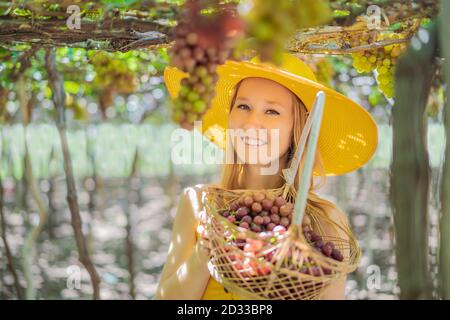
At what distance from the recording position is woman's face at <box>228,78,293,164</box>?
2115mm

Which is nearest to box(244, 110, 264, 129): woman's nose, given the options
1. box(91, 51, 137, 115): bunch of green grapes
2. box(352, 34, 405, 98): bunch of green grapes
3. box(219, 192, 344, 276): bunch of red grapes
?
box(219, 192, 344, 276): bunch of red grapes

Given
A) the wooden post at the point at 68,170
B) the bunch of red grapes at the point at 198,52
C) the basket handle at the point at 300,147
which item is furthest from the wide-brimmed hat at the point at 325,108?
the wooden post at the point at 68,170

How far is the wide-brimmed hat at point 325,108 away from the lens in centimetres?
214

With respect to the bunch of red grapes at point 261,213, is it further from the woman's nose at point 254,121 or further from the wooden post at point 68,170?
the wooden post at point 68,170

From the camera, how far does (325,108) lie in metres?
2.34

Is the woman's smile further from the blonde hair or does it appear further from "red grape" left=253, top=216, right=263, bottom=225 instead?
"red grape" left=253, top=216, right=263, bottom=225

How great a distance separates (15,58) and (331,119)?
196 centimetres

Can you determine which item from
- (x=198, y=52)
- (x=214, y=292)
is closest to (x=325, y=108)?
(x=214, y=292)

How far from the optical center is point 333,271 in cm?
163

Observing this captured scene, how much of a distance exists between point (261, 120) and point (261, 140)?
0.07 m

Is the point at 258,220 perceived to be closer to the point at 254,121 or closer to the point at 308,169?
the point at 308,169

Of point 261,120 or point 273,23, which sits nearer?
point 273,23
